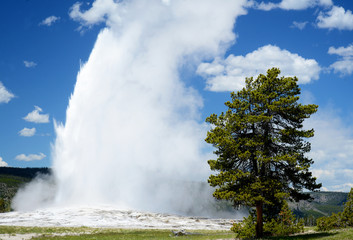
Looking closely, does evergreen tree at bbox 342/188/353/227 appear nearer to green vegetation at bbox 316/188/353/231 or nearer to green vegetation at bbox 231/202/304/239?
green vegetation at bbox 316/188/353/231

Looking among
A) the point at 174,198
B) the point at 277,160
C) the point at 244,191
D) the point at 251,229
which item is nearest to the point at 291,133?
the point at 277,160

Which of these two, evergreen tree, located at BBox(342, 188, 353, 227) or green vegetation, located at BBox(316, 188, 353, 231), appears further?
evergreen tree, located at BBox(342, 188, 353, 227)

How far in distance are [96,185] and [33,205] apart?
21.5 metres

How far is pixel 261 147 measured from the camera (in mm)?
24781

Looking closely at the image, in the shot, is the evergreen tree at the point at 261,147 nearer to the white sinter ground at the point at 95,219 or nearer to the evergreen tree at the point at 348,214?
the evergreen tree at the point at 348,214

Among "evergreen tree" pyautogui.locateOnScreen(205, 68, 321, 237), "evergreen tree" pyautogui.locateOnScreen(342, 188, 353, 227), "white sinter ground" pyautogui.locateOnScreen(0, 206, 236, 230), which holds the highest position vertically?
"evergreen tree" pyautogui.locateOnScreen(205, 68, 321, 237)

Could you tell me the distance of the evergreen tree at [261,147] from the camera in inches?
926

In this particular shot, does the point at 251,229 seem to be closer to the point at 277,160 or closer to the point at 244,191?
the point at 244,191

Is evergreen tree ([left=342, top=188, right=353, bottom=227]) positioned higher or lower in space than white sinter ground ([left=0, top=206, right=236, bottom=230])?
higher

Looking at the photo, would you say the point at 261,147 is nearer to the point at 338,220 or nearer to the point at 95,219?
the point at 338,220

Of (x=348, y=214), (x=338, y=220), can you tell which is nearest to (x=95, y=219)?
(x=338, y=220)

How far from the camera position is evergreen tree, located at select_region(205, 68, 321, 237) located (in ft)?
77.2

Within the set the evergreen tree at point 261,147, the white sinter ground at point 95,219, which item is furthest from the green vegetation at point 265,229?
the white sinter ground at point 95,219

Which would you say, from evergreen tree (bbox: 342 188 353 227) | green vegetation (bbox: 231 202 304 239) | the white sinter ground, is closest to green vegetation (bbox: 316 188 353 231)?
evergreen tree (bbox: 342 188 353 227)
